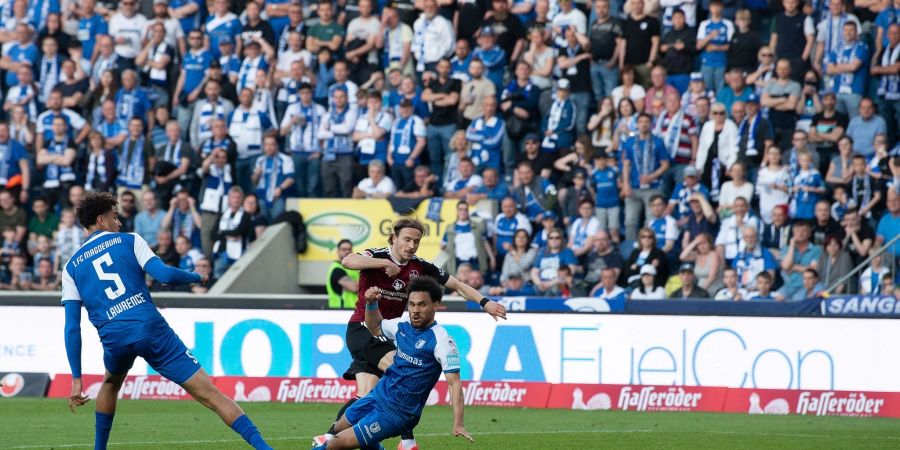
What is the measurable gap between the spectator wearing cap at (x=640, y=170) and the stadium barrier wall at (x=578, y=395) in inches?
172

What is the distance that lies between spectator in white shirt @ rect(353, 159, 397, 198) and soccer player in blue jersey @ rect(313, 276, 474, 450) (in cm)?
→ 1366

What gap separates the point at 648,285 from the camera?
68.5 feet

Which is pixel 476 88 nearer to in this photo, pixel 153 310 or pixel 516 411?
pixel 516 411

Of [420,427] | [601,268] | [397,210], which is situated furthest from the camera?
[397,210]

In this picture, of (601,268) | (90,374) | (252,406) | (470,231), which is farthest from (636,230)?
(90,374)

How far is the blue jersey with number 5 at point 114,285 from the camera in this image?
10539 mm

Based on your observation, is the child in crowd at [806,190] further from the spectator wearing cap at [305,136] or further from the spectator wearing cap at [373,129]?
the spectator wearing cap at [305,136]

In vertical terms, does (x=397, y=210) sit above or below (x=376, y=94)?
below

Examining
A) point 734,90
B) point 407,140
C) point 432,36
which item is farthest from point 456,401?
point 432,36

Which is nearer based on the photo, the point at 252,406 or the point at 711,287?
the point at 252,406

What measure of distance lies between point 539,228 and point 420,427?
8.30 meters

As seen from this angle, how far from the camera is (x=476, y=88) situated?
2400cm

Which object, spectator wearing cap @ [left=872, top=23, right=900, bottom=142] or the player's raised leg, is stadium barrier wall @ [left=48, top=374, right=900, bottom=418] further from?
the player's raised leg

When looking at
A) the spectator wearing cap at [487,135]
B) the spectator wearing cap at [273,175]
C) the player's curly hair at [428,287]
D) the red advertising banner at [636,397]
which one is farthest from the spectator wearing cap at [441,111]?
the player's curly hair at [428,287]
